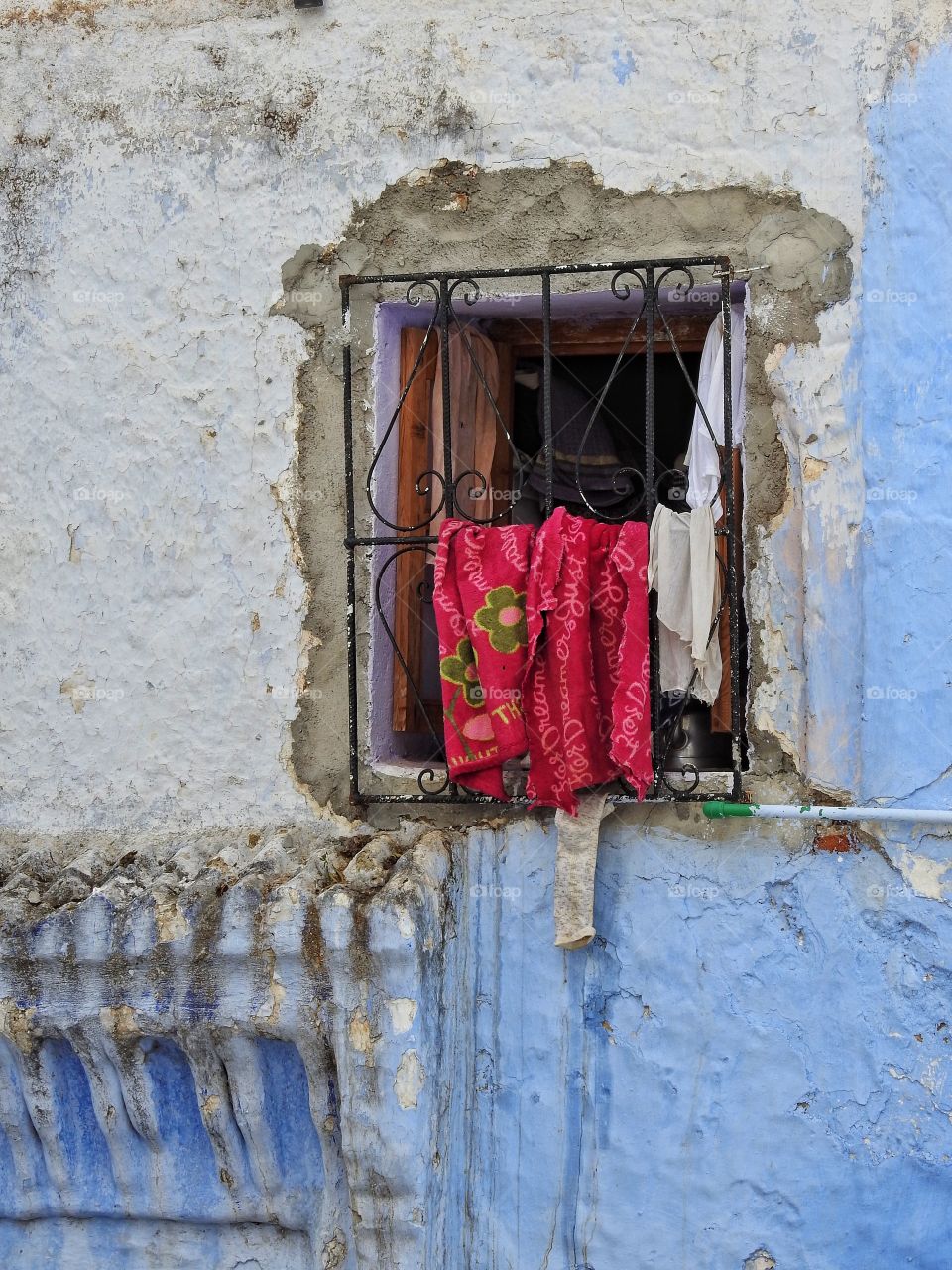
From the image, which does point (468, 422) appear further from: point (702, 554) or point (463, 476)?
point (702, 554)

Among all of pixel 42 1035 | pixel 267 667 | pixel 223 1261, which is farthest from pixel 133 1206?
pixel 267 667

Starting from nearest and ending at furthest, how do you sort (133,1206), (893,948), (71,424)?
1. (893,948)
2. (133,1206)
3. (71,424)

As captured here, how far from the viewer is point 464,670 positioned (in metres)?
3.05

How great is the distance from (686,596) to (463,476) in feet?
2.03

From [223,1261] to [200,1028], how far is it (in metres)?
0.68

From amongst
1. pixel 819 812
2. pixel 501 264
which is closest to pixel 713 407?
pixel 501 264

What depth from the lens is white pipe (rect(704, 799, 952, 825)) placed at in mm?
2875

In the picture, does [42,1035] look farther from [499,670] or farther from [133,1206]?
[499,670]

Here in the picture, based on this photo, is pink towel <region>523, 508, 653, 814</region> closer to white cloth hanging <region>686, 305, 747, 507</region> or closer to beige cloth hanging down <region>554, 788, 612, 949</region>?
beige cloth hanging down <region>554, 788, 612, 949</region>

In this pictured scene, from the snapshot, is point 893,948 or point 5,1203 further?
point 5,1203

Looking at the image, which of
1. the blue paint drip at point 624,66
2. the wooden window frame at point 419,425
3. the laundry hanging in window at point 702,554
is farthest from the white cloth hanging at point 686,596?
the blue paint drip at point 624,66

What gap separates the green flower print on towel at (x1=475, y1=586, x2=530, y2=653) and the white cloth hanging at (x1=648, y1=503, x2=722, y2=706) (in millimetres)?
319

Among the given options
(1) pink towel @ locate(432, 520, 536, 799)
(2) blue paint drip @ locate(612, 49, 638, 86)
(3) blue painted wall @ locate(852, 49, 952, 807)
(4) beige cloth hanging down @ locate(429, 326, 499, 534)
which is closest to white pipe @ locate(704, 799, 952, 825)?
(3) blue painted wall @ locate(852, 49, 952, 807)

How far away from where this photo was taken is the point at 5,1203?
3170 mm
